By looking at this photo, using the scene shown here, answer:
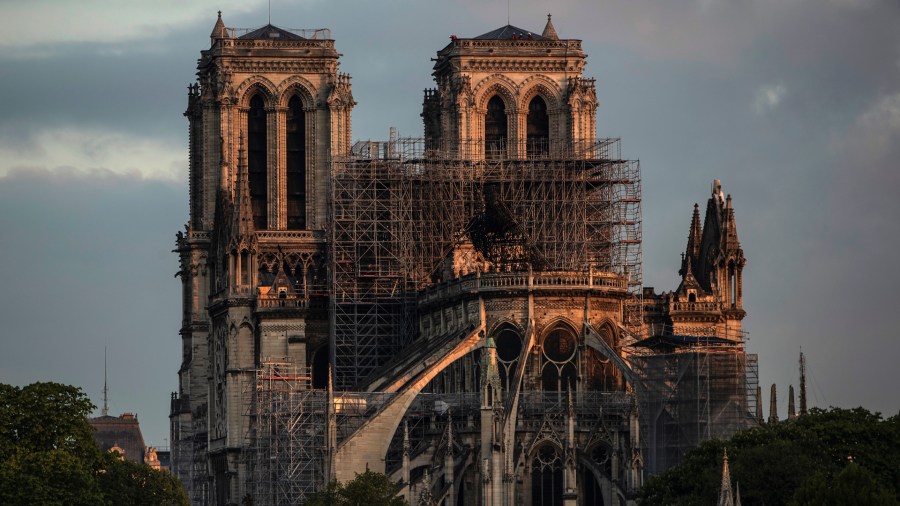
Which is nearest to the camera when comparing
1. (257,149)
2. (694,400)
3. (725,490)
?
(725,490)

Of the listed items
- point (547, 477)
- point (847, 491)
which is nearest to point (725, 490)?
point (847, 491)

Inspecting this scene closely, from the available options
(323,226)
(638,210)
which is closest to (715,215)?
(638,210)

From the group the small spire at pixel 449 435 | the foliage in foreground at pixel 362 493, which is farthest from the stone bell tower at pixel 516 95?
the foliage in foreground at pixel 362 493

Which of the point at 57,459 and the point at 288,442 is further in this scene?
the point at 288,442

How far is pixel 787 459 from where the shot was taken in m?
125

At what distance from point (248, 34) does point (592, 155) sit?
2301 cm

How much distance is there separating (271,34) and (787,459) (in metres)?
60.0

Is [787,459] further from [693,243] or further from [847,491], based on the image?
[693,243]

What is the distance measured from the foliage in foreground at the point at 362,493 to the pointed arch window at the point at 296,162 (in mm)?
38606

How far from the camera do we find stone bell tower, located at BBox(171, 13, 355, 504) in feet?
539

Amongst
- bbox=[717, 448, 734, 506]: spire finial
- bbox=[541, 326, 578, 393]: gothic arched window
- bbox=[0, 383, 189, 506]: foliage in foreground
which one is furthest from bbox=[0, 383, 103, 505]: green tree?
bbox=[717, 448, 734, 506]: spire finial

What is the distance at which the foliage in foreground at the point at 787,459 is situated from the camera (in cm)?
12500

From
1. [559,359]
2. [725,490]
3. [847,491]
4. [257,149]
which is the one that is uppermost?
[257,149]

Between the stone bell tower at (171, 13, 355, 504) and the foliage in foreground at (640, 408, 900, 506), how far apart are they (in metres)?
36.4
